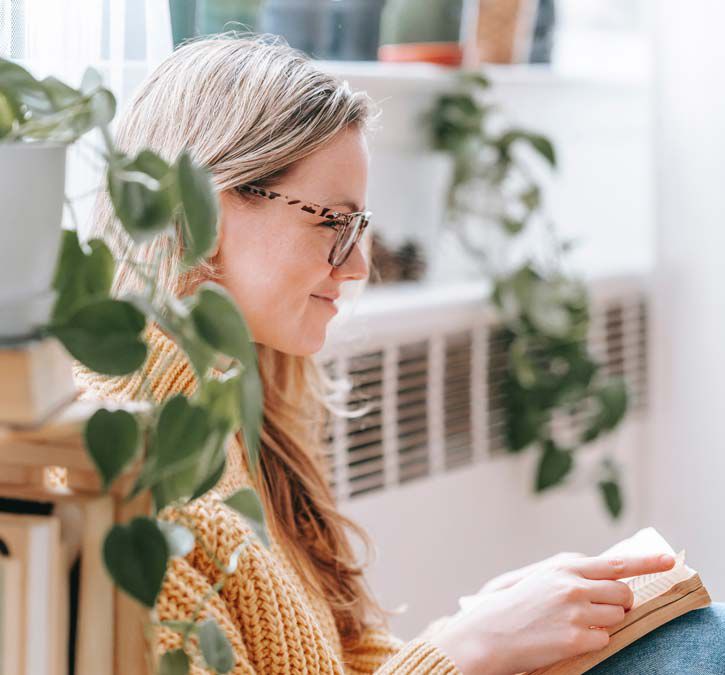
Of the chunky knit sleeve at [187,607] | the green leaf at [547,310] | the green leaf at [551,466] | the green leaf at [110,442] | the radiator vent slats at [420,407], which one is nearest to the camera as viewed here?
the green leaf at [110,442]

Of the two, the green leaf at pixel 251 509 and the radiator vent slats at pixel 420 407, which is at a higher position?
the green leaf at pixel 251 509

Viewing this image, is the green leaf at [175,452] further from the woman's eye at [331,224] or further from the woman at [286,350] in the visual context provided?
the woman's eye at [331,224]

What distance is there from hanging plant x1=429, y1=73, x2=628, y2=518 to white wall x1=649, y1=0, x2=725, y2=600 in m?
0.22

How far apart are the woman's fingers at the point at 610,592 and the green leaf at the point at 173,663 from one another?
16.2 inches

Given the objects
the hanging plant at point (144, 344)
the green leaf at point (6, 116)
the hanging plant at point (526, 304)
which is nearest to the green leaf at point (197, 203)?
the hanging plant at point (144, 344)

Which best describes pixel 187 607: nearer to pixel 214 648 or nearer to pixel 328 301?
pixel 214 648

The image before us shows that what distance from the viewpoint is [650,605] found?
34.4 inches

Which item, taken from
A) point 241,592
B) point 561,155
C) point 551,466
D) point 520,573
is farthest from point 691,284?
point 241,592

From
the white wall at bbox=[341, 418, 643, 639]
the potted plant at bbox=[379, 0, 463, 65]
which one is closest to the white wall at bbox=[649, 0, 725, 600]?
the white wall at bbox=[341, 418, 643, 639]

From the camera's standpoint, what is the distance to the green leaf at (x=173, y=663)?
21.9 inches

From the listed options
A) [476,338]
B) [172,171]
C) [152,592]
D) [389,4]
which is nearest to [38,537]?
[152,592]

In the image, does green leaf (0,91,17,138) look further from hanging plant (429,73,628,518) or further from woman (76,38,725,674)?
hanging plant (429,73,628,518)

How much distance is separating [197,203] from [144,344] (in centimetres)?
8

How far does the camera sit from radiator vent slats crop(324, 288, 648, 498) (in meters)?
1.66
